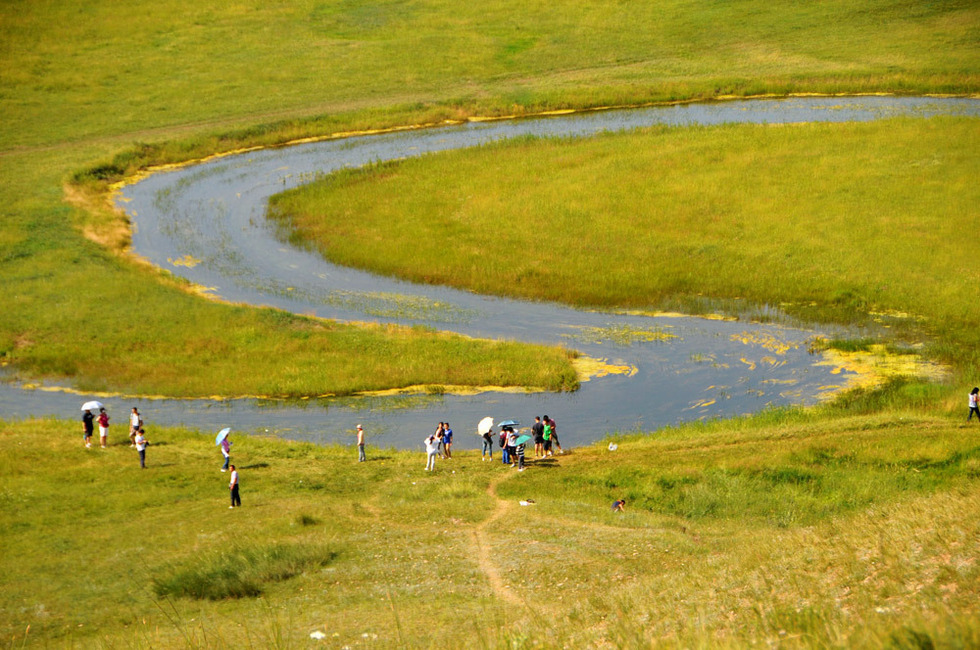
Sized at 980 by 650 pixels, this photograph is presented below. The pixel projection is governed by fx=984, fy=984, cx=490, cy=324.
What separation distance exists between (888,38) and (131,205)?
88488 mm

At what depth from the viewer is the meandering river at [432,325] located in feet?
147

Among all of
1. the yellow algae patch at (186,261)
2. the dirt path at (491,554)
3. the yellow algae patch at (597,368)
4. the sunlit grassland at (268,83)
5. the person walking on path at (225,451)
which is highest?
the sunlit grassland at (268,83)

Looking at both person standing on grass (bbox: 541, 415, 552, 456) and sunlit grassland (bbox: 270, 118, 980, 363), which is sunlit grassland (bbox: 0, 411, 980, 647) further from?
sunlit grassland (bbox: 270, 118, 980, 363)

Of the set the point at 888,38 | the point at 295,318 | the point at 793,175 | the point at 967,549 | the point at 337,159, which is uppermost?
the point at 888,38

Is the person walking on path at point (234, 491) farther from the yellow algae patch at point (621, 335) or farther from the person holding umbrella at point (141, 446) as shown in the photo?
the yellow algae patch at point (621, 335)

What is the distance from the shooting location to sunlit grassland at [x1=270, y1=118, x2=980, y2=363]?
56812 millimetres

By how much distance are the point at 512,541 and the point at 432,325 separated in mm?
28242

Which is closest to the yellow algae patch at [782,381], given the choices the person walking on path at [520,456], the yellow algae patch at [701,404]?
the yellow algae patch at [701,404]

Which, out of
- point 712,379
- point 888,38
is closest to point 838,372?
point 712,379

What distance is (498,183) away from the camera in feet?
253

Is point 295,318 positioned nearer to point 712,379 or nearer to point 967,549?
point 712,379

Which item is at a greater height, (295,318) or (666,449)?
(295,318)

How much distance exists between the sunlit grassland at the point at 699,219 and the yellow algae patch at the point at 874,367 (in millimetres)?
1844

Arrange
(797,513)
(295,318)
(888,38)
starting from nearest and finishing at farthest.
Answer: (797,513) < (295,318) < (888,38)
